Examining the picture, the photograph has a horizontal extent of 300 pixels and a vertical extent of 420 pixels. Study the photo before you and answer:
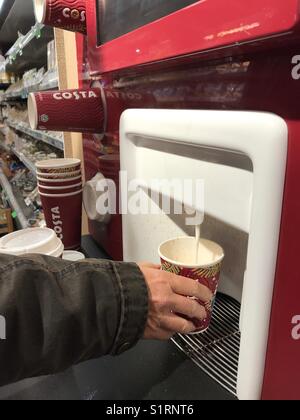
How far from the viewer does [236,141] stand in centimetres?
36

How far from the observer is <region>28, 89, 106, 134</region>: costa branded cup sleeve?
0.75 meters

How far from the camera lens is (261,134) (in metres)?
0.33

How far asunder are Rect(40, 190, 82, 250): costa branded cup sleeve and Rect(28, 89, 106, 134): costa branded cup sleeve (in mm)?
195

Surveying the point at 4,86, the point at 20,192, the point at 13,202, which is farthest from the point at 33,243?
the point at 4,86

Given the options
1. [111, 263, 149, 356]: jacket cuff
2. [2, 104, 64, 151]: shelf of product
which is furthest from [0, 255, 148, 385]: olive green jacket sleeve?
[2, 104, 64, 151]: shelf of product

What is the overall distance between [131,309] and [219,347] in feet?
0.63

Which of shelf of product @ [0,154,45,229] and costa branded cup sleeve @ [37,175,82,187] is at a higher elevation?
costa branded cup sleeve @ [37,175,82,187]

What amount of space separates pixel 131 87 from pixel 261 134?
383 mm

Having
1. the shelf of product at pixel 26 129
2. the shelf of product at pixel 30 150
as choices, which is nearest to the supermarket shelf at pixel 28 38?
the shelf of product at pixel 26 129

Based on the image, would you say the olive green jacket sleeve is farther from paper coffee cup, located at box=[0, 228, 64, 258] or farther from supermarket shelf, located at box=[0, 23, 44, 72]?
supermarket shelf, located at box=[0, 23, 44, 72]

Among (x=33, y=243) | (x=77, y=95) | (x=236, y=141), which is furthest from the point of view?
(x=77, y=95)

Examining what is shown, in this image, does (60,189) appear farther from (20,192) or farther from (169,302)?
(20,192)

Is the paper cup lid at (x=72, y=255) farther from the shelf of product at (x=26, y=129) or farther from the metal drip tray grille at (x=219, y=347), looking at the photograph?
the shelf of product at (x=26, y=129)

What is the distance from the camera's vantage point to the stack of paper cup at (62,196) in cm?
89
